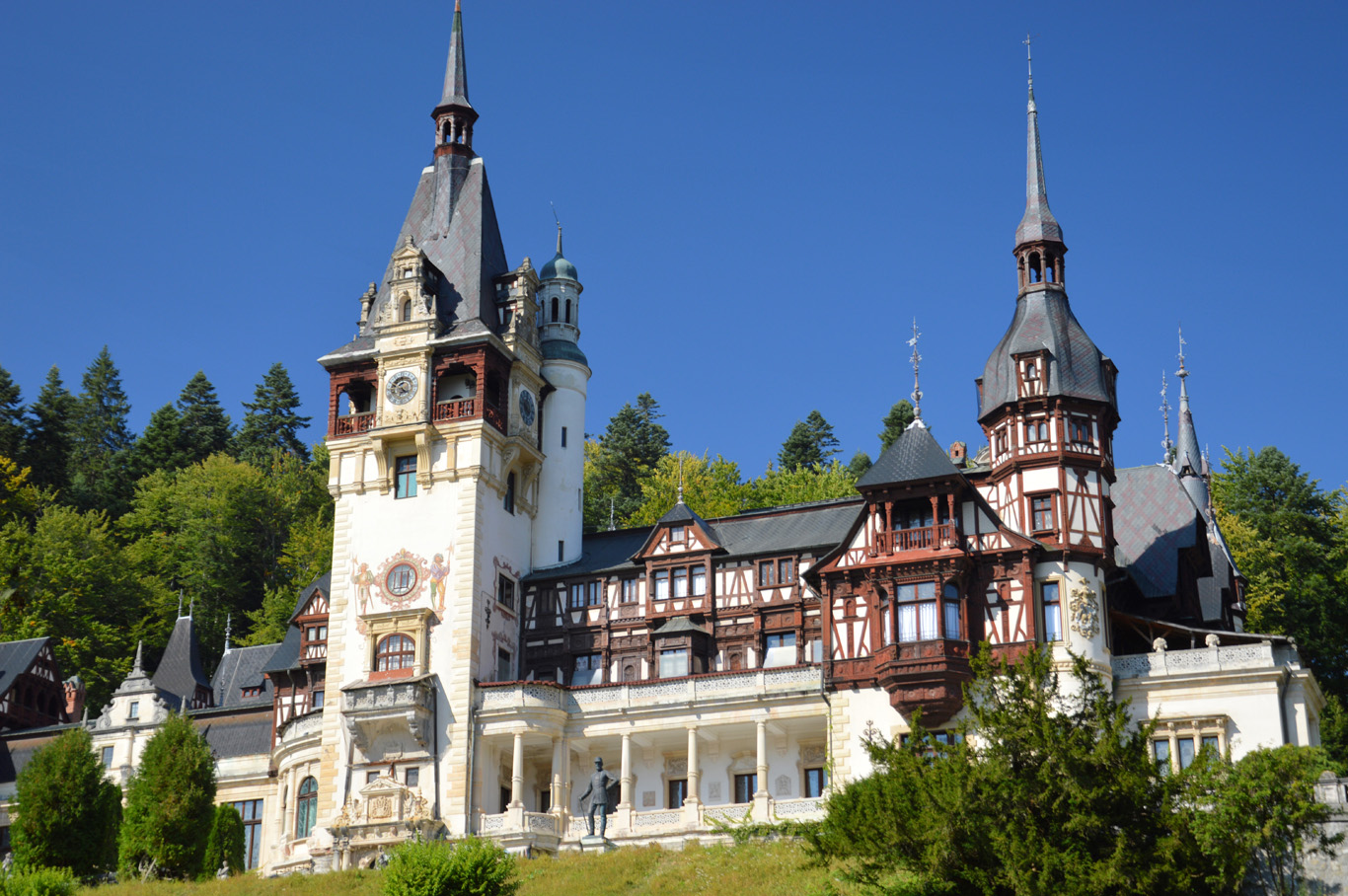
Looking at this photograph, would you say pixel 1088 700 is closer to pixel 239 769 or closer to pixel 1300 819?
pixel 1300 819

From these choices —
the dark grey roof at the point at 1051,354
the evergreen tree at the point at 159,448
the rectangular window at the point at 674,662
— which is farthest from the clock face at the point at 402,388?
the evergreen tree at the point at 159,448

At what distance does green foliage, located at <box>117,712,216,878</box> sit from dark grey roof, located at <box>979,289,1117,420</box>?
2598cm

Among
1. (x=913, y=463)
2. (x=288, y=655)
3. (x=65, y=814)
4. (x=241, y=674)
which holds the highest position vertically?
(x=913, y=463)

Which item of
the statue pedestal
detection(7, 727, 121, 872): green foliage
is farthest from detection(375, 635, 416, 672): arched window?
detection(7, 727, 121, 872): green foliage

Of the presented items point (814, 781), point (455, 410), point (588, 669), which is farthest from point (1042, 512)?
point (455, 410)

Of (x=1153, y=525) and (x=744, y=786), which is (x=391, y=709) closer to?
(x=744, y=786)

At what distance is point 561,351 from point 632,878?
26.4m

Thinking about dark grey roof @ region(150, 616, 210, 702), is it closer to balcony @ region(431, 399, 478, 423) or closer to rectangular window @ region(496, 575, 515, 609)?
rectangular window @ region(496, 575, 515, 609)

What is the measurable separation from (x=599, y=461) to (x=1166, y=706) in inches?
1822

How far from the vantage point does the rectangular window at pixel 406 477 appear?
198ft

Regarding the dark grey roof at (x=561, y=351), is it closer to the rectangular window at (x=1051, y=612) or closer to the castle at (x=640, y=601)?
the castle at (x=640, y=601)

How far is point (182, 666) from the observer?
7275 centimetres

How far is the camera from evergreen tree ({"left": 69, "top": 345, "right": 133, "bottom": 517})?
9394cm

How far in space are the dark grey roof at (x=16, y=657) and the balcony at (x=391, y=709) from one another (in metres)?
22.4
